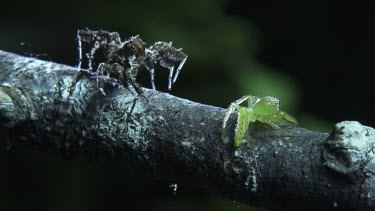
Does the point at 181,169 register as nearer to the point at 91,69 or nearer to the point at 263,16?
the point at 91,69

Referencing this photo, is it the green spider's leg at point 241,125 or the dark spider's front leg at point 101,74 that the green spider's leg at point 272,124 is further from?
the dark spider's front leg at point 101,74

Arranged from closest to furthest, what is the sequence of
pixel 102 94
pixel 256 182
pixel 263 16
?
1. pixel 256 182
2. pixel 102 94
3. pixel 263 16

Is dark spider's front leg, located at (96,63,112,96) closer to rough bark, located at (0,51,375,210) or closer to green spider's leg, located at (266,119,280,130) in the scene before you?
rough bark, located at (0,51,375,210)

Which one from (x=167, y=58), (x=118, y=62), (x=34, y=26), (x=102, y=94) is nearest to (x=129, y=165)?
(x=102, y=94)

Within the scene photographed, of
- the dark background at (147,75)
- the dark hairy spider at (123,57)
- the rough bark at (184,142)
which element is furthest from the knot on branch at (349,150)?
the dark background at (147,75)

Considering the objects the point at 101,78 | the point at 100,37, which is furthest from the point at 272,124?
the point at 100,37

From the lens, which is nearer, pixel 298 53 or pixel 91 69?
pixel 91 69
